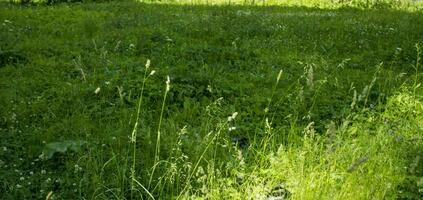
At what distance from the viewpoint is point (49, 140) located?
6.29m

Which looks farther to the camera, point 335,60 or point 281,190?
Result: point 335,60

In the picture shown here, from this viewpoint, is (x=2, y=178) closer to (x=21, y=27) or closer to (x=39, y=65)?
(x=39, y=65)

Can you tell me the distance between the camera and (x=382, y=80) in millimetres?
9602

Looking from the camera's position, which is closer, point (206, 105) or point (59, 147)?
point (59, 147)

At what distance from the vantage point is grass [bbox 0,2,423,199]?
5.16 meters

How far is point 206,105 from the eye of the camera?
7.83 m

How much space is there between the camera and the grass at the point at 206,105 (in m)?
5.16

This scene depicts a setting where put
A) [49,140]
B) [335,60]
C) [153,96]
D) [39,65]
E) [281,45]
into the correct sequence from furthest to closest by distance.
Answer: [281,45] → [335,60] → [39,65] → [153,96] → [49,140]

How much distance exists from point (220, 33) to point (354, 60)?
134 inches

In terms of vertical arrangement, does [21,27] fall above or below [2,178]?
above

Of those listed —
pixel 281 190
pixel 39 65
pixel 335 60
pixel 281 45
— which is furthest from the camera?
pixel 281 45

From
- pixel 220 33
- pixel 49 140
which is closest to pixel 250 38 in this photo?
pixel 220 33

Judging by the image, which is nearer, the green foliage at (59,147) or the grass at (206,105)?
the grass at (206,105)

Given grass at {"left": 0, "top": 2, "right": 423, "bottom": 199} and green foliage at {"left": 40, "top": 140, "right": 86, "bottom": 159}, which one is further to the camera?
green foliage at {"left": 40, "top": 140, "right": 86, "bottom": 159}
